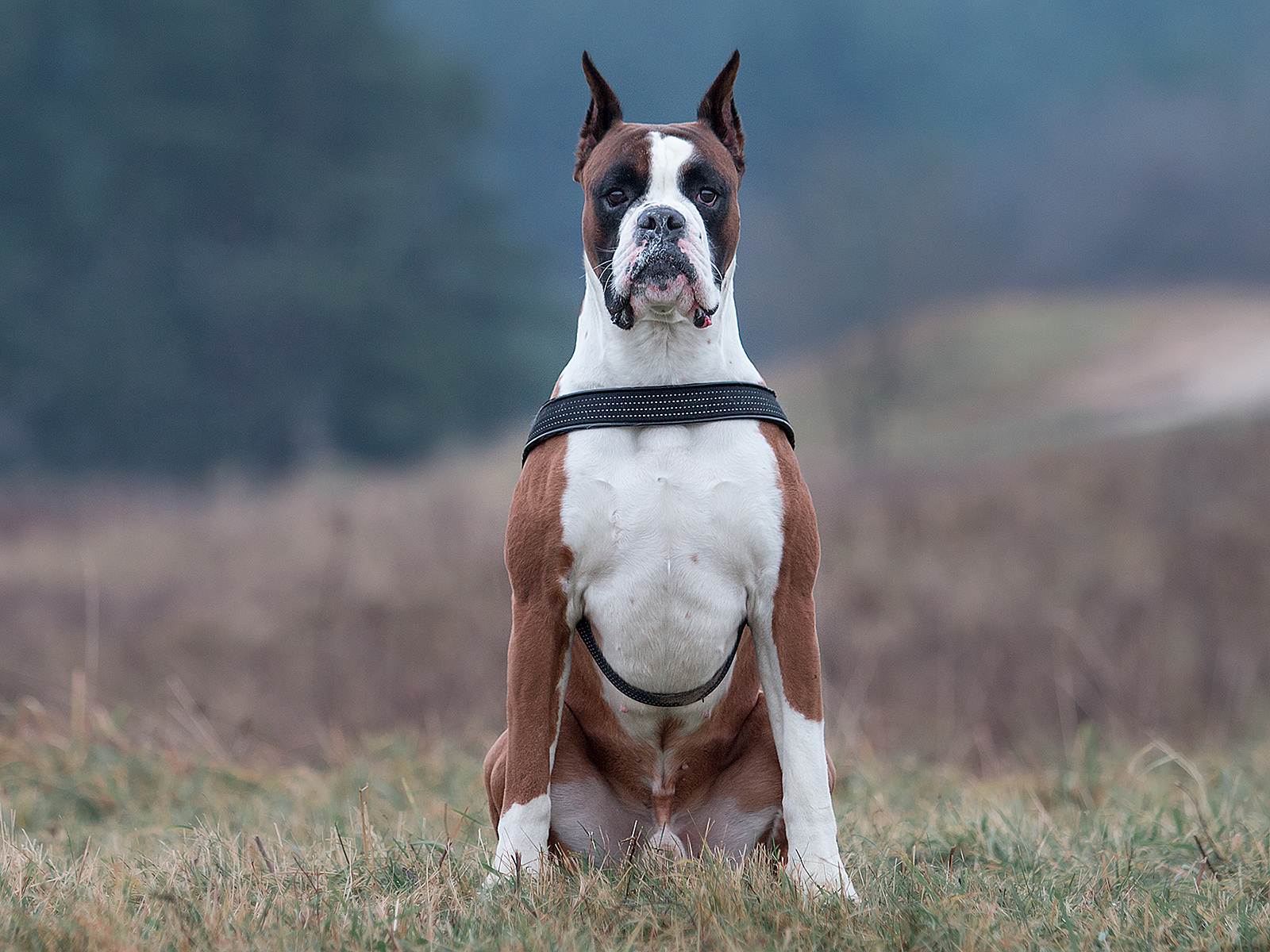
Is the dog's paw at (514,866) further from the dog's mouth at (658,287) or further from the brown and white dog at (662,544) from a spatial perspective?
the dog's mouth at (658,287)

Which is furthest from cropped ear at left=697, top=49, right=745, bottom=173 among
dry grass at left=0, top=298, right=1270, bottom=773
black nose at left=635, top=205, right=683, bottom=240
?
dry grass at left=0, top=298, right=1270, bottom=773

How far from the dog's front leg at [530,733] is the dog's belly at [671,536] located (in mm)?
89

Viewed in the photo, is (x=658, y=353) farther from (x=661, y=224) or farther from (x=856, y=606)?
(x=856, y=606)

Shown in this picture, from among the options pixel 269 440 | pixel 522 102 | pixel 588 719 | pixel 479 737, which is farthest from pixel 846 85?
pixel 588 719

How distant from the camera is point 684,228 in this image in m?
2.83

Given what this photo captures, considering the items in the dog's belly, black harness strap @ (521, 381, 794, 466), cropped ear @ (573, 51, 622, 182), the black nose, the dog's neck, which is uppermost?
cropped ear @ (573, 51, 622, 182)

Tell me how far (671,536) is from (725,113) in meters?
1.19

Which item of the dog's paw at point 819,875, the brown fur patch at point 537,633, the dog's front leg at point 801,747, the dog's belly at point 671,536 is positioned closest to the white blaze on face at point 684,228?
the dog's belly at point 671,536

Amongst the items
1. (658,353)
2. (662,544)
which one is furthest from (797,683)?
(658,353)

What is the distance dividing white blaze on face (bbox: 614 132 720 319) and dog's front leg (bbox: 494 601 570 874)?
829 millimetres

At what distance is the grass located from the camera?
2527mm

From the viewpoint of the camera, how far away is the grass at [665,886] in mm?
2527

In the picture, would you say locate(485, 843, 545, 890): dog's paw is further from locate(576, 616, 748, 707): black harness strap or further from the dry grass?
the dry grass

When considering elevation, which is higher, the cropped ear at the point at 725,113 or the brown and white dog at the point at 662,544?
the cropped ear at the point at 725,113
